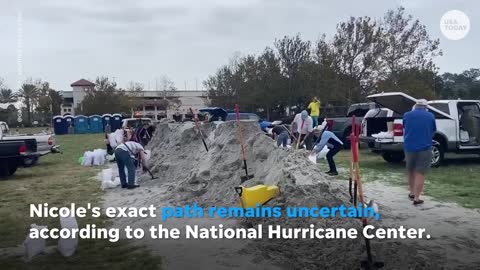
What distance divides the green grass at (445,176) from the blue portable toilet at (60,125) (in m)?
42.4

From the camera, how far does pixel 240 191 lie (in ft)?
25.1

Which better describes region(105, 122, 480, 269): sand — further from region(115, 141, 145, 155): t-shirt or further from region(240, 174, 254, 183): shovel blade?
region(115, 141, 145, 155): t-shirt

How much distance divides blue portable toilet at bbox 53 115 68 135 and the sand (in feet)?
146

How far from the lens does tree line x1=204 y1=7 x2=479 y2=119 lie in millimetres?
23594

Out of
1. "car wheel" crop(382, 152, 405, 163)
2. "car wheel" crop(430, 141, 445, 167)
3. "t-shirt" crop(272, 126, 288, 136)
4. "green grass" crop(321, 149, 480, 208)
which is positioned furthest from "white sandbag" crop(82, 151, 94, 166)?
"car wheel" crop(430, 141, 445, 167)

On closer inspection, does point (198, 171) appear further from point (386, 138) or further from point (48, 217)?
point (386, 138)

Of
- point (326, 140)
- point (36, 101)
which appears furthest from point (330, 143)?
point (36, 101)

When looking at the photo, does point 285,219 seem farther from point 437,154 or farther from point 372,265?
Answer: point 437,154

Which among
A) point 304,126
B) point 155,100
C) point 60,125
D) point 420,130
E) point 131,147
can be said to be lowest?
point 60,125

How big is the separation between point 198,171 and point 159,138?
772 centimetres

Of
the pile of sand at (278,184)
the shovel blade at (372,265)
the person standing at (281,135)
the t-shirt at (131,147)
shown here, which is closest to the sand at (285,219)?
the pile of sand at (278,184)

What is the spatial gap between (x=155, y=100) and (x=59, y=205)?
184 ft

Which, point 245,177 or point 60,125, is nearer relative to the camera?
point 245,177

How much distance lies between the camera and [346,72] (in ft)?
98.5
